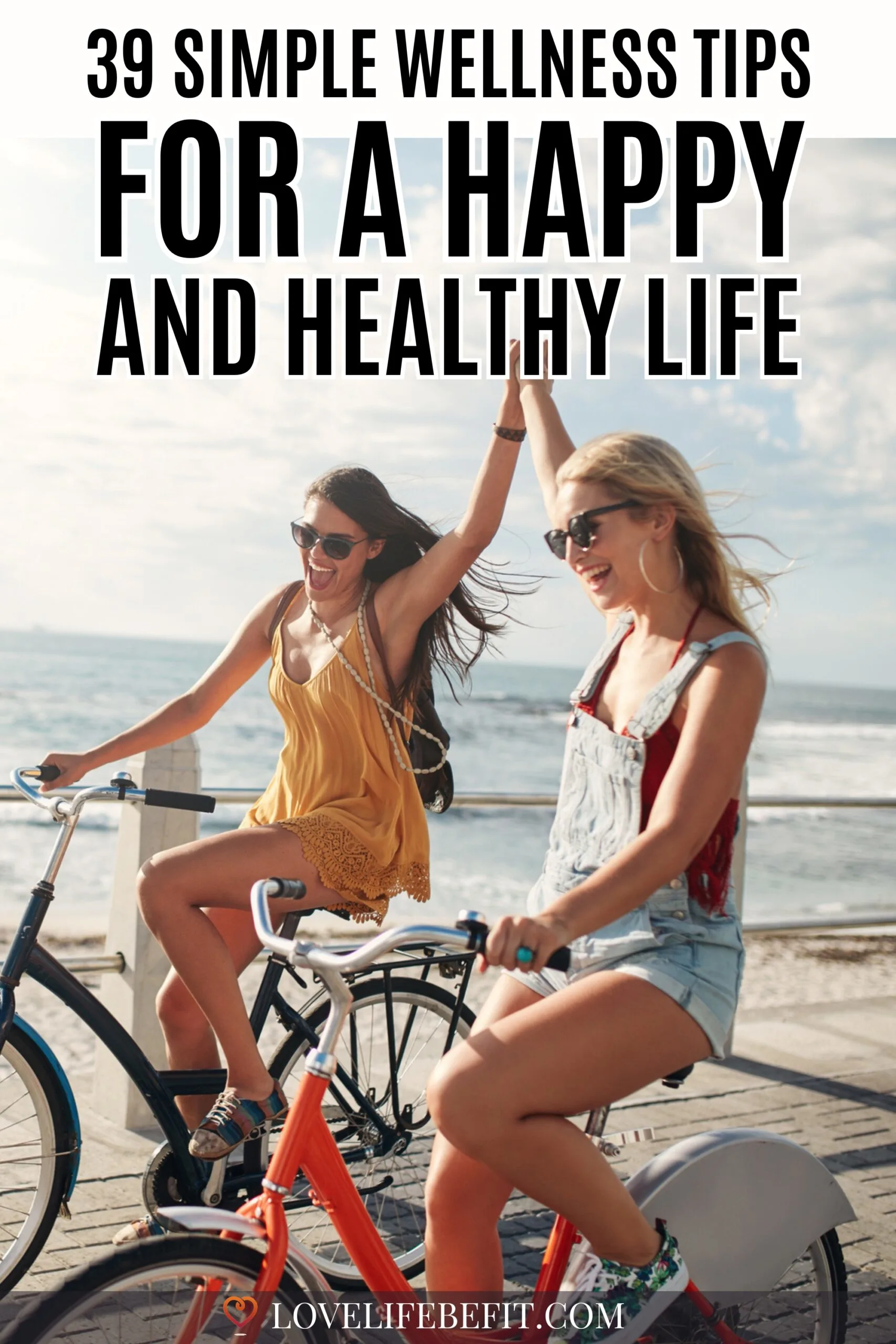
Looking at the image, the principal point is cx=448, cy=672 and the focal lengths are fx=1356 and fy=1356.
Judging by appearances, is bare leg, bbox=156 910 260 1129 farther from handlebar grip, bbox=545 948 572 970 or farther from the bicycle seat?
handlebar grip, bbox=545 948 572 970

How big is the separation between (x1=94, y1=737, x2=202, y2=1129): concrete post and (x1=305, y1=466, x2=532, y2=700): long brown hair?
4.96 feet

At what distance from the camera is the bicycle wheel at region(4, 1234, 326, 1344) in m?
1.98

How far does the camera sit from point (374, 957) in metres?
2.15

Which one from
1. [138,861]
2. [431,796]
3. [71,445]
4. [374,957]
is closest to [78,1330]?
[374,957]

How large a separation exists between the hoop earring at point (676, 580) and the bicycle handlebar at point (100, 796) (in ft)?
3.65

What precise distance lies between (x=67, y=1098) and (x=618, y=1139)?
1.39m

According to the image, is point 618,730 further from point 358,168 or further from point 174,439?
point 174,439

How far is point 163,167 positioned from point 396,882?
356 centimetres

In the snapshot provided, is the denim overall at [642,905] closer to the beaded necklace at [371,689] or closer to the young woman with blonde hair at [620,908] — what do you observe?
the young woman with blonde hair at [620,908]

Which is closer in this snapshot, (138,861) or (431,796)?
(431,796)

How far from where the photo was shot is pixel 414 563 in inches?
142

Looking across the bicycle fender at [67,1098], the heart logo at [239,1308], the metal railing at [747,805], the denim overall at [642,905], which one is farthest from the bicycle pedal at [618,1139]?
the metal railing at [747,805]

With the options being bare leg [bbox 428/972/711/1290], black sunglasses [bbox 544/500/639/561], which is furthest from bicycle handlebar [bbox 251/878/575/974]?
black sunglasses [bbox 544/500/639/561]

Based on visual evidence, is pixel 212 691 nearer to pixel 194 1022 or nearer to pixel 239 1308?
pixel 194 1022
